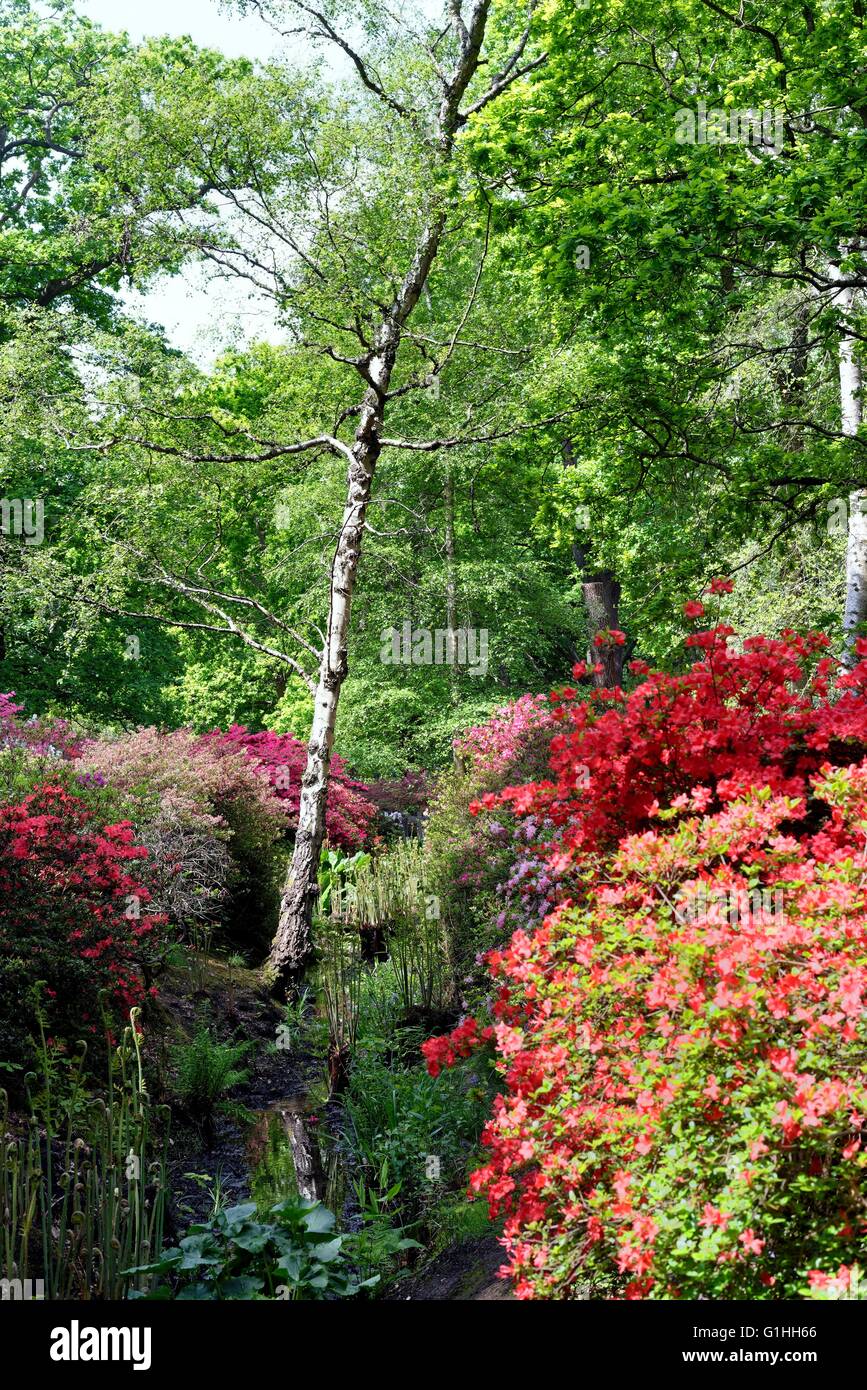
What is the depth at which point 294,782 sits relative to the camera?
500 inches

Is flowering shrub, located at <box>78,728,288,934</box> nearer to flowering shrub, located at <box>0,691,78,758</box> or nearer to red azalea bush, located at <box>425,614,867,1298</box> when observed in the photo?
flowering shrub, located at <box>0,691,78,758</box>

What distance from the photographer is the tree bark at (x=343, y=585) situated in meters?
9.27

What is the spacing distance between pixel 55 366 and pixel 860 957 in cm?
980

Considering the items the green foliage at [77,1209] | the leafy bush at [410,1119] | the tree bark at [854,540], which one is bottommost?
the leafy bush at [410,1119]

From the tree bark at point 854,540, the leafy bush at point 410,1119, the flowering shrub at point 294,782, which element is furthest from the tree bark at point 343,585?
the tree bark at point 854,540

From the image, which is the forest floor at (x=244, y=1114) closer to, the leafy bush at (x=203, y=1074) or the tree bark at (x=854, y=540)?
the leafy bush at (x=203, y=1074)

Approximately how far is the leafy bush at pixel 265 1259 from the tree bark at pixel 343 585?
5427mm

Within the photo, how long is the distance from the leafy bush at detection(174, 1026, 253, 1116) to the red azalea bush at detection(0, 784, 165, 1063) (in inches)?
32.6

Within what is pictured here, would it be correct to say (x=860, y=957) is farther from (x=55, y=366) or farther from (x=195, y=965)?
(x=55, y=366)

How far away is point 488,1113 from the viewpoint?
5281 mm

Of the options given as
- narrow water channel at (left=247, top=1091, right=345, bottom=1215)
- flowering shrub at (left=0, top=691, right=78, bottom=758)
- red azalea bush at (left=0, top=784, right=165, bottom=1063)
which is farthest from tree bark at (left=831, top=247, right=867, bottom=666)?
flowering shrub at (left=0, top=691, right=78, bottom=758)

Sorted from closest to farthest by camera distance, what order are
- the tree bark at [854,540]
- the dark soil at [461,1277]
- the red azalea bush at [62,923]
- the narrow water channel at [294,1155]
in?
the dark soil at [461,1277] < the red azalea bush at [62,923] < the narrow water channel at [294,1155] < the tree bark at [854,540]

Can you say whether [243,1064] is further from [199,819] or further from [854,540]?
[854,540]

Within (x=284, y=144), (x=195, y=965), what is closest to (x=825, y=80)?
(x=284, y=144)
